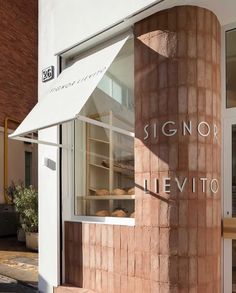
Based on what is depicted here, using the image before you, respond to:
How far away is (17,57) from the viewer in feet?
51.0

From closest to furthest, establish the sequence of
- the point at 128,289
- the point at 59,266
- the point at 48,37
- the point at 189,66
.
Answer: the point at 189,66
the point at 128,289
the point at 59,266
the point at 48,37

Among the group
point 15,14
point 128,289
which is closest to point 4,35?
point 15,14

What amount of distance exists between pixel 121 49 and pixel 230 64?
175cm

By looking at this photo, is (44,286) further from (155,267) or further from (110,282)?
(155,267)

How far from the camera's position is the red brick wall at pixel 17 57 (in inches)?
580

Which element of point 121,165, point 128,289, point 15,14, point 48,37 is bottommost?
point 128,289

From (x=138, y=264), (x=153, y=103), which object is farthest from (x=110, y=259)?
(x=153, y=103)

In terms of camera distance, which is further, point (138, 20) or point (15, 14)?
point (15, 14)

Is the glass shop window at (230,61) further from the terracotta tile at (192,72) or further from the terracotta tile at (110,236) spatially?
the terracotta tile at (110,236)

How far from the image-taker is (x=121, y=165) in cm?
641

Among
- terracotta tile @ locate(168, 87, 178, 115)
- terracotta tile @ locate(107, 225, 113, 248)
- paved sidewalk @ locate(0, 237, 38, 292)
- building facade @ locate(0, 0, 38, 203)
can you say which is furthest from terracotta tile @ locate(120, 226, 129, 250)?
building facade @ locate(0, 0, 38, 203)

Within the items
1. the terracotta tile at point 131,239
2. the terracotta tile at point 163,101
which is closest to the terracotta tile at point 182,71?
the terracotta tile at point 163,101

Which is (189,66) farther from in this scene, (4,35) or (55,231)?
(4,35)

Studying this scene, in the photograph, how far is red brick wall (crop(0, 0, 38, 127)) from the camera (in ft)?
48.3
